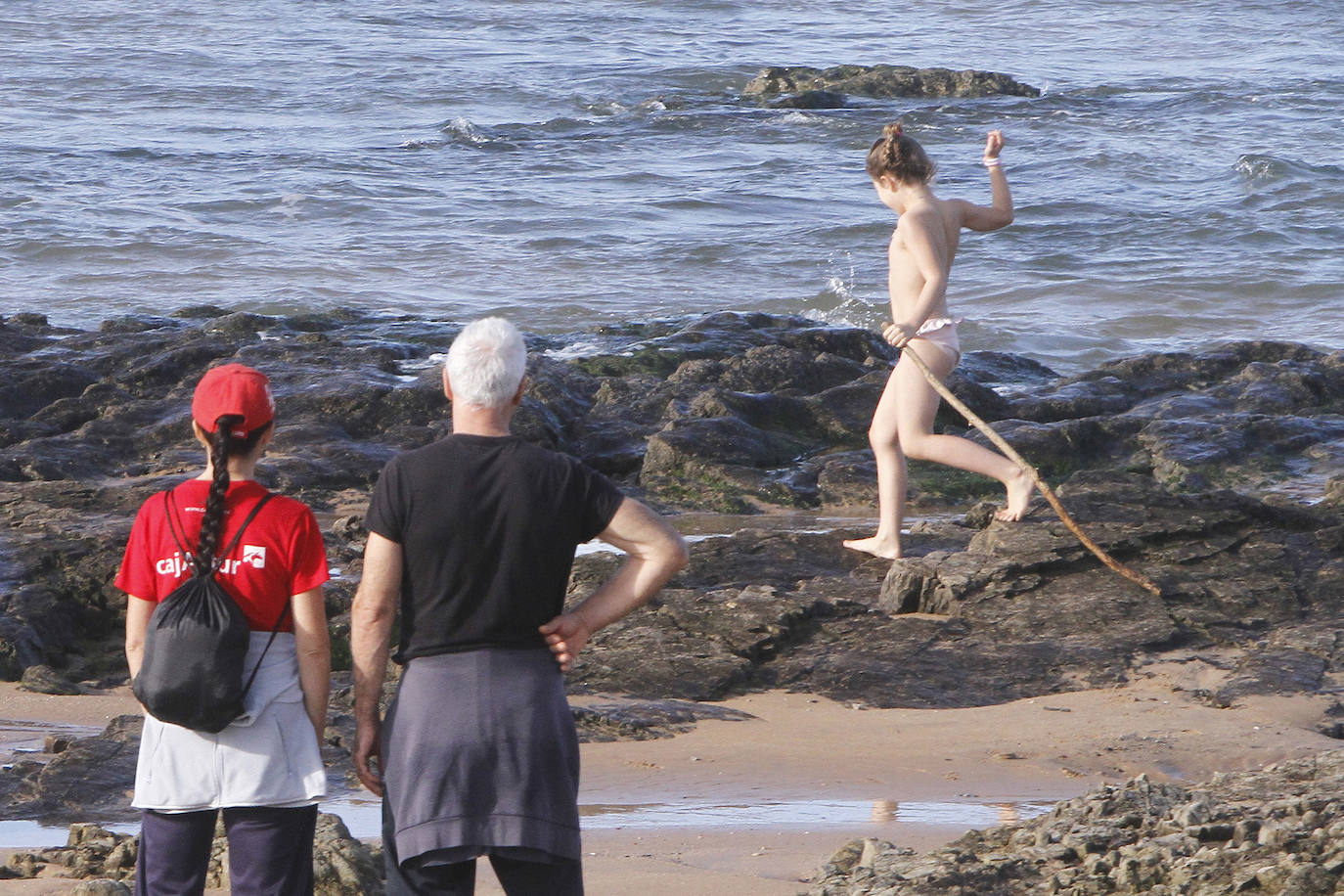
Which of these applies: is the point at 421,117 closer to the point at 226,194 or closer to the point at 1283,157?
the point at 226,194

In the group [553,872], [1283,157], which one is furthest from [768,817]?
[1283,157]

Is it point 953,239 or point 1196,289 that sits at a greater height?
point 953,239

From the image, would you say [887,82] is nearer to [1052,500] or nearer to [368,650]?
[1052,500]

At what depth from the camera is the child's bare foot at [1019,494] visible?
589cm

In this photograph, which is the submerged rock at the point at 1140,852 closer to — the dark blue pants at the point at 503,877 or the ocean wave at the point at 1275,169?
the dark blue pants at the point at 503,877

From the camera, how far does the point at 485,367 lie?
267cm

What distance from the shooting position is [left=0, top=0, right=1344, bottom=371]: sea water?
16.1m

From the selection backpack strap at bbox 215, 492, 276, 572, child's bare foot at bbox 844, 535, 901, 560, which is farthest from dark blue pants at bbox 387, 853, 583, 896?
child's bare foot at bbox 844, 535, 901, 560

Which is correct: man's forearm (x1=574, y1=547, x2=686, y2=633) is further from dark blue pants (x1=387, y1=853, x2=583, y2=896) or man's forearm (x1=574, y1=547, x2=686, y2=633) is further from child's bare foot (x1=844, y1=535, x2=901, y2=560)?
child's bare foot (x1=844, y1=535, x2=901, y2=560)

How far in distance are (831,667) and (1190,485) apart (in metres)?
3.67

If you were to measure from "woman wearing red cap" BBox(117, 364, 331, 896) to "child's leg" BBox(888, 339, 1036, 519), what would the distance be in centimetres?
356

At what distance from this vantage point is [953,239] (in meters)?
5.86

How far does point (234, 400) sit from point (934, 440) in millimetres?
3698

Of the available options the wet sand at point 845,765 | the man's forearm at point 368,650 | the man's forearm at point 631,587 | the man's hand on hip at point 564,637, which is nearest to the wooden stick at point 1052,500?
the wet sand at point 845,765
